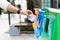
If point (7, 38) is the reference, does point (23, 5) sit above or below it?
above

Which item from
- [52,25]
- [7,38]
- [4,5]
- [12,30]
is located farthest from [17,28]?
[52,25]

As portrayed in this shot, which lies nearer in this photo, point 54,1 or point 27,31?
point 54,1

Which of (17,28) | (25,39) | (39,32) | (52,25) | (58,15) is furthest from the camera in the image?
(17,28)

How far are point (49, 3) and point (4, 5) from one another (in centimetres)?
114

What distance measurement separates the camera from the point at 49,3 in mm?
3775

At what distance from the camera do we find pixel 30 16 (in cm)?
281

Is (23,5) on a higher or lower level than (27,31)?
higher

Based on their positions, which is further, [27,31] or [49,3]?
[27,31]

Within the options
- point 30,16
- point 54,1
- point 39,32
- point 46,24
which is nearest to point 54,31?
point 46,24

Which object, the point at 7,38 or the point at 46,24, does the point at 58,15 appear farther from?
the point at 7,38

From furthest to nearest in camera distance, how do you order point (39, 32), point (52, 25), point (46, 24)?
point (39, 32) → point (46, 24) → point (52, 25)

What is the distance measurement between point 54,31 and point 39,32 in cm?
76

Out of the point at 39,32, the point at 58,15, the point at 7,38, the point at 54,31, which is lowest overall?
the point at 7,38

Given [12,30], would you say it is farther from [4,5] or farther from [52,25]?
[52,25]
